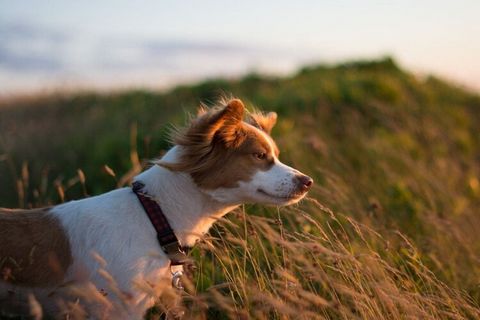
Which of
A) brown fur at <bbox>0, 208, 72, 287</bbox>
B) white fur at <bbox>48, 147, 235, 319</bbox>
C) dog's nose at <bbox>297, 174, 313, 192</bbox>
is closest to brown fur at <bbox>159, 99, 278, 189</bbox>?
white fur at <bbox>48, 147, 235, 319</bbox>

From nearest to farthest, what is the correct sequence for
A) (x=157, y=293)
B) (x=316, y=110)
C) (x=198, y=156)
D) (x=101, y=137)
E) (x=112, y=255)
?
1. (x=157, y=293)
2. (x=112, y=255)
3. (x=198, y=156)
4. (x=101, y=137)
5. (x=316, y=110)

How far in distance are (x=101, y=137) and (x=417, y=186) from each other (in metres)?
5.30

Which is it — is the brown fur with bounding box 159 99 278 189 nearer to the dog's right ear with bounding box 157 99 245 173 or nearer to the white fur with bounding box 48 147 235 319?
the dog's right ear with bounding box 157 99 245 173

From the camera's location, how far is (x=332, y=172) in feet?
24.9

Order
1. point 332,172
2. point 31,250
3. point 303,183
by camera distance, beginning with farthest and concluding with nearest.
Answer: point 332,172 < point 303,183 < point 31,250

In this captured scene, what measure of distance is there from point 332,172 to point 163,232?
14.3 ft

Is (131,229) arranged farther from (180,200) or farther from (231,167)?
(231,167)

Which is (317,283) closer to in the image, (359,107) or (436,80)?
(359,107)

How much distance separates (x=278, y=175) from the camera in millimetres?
3691

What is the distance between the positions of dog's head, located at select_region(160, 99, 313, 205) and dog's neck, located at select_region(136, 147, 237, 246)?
0.23 feet

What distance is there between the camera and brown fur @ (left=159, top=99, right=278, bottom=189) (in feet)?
11.9

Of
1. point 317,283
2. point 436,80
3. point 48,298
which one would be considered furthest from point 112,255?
point 436,80

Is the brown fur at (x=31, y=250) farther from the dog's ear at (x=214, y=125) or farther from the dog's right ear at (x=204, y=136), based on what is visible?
the dog's ear at (x=214, y=125)

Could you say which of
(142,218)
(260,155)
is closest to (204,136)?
(260,155)
